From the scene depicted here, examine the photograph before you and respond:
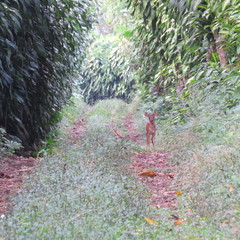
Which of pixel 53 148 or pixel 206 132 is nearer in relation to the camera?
pixel 206 132

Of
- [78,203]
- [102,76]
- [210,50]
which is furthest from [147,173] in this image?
[102,76]

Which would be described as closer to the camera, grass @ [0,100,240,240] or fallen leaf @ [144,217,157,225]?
grass @ [0,100,240,240]

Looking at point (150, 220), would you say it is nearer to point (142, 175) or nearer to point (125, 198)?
point (125, 198)

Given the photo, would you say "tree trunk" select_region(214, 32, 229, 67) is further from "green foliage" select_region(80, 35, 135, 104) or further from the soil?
"green foliage" select_region(80, 35, 135, 104)

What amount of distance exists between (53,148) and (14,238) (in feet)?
12.4

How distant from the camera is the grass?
2.47 metres

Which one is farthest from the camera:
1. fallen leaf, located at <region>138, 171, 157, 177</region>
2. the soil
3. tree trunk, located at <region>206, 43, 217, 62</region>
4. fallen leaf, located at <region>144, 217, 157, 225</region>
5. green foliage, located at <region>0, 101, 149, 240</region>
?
tree trunk, located at <region>206, 43, 217, 62</region>

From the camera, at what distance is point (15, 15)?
4.41m

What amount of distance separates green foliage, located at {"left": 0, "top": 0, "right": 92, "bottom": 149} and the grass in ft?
3.75

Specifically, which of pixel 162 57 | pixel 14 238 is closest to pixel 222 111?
pixel 14 238

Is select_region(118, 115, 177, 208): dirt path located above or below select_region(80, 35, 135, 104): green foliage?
above

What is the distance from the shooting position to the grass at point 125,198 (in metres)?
2.47

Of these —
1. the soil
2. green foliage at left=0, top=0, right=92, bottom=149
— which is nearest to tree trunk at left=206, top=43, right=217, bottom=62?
green foliage at left=0, top=0, right=92, bottom=149

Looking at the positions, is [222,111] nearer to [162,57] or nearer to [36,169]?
[36,169]
